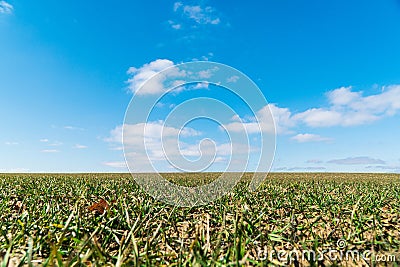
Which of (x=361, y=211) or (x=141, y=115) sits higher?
(x=141, y=115)

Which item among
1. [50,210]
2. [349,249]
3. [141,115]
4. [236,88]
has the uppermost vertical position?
[236,88]

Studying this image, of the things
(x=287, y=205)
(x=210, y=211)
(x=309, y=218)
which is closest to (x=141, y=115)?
(x=210, y=211)

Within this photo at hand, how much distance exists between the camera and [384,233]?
3691 millimetres

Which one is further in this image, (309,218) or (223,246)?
(309,218)

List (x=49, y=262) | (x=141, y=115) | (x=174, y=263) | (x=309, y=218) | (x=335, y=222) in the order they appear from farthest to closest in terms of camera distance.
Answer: (x=141, y=115) → (x=309, y=218) → (x=335, y=222) → (x=174, y=263) → (x=49, y=262)

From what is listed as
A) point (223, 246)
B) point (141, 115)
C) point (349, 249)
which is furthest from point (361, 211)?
point (141, 115)

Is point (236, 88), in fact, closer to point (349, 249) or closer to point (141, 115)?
point (141, 115)

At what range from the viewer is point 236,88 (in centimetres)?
657

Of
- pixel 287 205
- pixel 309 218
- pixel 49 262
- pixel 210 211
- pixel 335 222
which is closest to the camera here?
pixel 49 262

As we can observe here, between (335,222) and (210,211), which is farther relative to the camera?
(210,211)

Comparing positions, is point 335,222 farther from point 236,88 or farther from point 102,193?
point 102,193

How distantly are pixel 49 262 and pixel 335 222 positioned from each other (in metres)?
3.31

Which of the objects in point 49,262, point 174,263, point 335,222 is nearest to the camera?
point 49,262

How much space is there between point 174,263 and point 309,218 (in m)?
2.62
